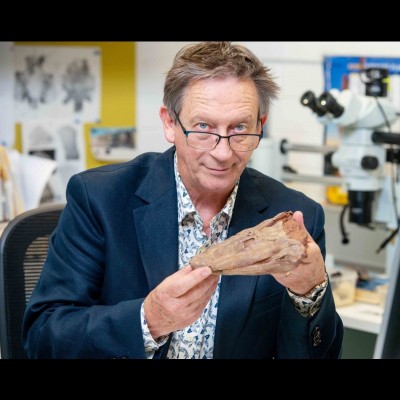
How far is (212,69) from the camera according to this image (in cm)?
125

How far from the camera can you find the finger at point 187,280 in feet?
3.52

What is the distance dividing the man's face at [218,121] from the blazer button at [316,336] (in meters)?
0.30

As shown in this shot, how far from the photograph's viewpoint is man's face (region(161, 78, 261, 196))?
1235 millimetres

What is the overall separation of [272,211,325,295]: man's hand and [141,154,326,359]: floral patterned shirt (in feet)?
0.36

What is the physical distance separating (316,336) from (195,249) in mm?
279

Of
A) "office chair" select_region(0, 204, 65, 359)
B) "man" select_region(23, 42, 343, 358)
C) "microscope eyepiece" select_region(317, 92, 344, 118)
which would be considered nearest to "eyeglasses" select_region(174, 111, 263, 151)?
"man" select_region(23, 42, 343, 358)

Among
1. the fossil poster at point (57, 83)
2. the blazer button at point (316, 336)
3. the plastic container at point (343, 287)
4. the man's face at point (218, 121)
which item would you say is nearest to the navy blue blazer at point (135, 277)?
the blazer button at point (316, 336)

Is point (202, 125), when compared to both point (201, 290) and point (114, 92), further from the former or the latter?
point (114, 92)

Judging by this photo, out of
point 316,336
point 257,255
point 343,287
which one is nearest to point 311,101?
point 343,287

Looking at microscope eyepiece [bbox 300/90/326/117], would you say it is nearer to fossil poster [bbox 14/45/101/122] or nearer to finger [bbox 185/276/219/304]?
fossil poster [bbox 14/45/101/122]

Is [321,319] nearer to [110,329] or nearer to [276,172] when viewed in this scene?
[110,329]

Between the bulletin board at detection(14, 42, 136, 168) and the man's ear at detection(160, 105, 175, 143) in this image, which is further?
the bulletin board at detection(14, 42, 136, 168)

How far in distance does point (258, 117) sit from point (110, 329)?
461 mm

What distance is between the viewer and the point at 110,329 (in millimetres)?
1224
